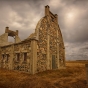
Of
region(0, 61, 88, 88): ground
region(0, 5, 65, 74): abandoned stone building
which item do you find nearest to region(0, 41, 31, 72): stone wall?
region(0, 5, 65, 74): abandoned stone building

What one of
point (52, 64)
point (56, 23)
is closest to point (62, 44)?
point (56, 23)

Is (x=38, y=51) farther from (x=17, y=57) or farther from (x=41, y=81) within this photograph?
(x=41, y=81)

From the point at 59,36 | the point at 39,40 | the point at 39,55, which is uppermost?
the point at 59,36

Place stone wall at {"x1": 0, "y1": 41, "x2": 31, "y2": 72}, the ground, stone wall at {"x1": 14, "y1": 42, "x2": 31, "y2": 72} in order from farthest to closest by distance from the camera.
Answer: stone wall at {"x1": 0, "y1": 41, "x2": 31, "y2": 72}
stone wall at {"x1": 14, "y1": 42, "x2": 31, "y2": 72}
the ground

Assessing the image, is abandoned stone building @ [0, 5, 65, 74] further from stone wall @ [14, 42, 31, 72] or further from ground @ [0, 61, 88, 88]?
ground @ [0, 61, 88, 88]

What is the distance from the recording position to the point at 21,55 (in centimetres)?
1154

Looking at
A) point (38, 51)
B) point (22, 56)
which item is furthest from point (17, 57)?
point (38, 51)

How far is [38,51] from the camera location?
10.9 meters

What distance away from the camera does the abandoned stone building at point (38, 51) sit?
33.9 feet

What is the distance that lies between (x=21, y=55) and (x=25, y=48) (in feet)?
4.08

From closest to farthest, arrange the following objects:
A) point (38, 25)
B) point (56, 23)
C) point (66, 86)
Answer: point (66, 86), point (38, 25), point (56, 23)

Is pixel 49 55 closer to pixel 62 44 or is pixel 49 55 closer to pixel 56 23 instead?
pixel 62 44

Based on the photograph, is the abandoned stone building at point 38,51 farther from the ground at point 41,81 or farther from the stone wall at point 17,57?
the ground at point 41,81

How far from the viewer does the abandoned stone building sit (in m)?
10.3
